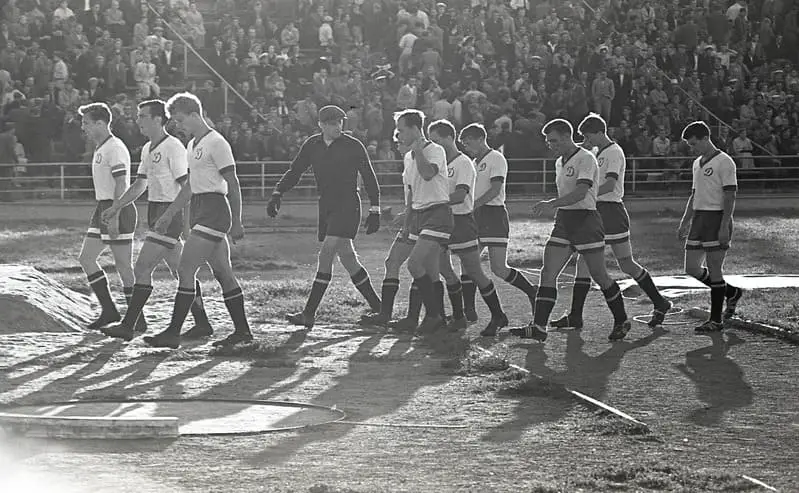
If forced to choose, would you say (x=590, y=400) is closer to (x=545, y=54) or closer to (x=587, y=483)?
(x=587, y=483)

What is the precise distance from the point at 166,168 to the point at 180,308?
1.32 m

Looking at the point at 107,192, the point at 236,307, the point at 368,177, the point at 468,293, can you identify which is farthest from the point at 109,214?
the point at 468,293

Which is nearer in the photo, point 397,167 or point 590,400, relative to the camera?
point 590,400

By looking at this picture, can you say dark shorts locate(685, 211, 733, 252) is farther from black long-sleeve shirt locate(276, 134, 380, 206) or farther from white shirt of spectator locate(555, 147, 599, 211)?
black long-sleeve shirt locate(276, 134, 380, 206)

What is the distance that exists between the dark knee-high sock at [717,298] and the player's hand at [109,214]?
5313mm

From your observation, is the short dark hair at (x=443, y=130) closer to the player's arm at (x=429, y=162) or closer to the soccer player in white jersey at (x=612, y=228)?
the player's arm at (x=429, y=162)

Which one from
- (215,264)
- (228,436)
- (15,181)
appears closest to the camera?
(228,436)

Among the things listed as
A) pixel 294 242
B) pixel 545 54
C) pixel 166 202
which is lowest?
pixel 294 242

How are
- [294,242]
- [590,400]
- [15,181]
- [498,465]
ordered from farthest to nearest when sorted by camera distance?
1. [15,181]
2. [294,242]
3. [590,400]
4. [498,465]

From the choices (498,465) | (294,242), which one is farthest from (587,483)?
(294,242)

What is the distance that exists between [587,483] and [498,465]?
65 cm

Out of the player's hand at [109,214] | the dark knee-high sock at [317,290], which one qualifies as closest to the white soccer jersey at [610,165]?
the dark knee-high sock at [317,290]

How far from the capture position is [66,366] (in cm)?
1059

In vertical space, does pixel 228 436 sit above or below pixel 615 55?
below
